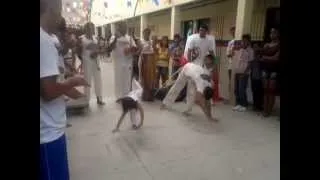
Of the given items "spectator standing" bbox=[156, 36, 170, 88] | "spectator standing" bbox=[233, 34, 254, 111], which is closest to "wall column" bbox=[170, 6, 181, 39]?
"spectator standing" bbox=[156, 36, 170, 88]

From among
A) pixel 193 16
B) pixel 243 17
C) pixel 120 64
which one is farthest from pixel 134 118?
pixel 243 17

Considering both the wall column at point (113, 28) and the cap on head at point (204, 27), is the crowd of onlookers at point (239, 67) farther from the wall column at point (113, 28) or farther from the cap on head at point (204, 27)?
the wall column at point (113, 28)

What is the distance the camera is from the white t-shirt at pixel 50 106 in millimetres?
503

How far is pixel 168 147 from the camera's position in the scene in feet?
6.68

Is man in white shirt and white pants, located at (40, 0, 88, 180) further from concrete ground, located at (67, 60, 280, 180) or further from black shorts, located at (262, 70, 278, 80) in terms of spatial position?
black shorts, located at (262, 70, 278, 80)

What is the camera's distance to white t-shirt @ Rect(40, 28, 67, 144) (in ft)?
1.65

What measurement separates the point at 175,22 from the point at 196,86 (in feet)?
2.45

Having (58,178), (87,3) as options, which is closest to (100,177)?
(58,178)

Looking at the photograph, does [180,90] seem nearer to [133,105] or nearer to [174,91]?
[174,91]

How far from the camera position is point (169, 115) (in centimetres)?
280

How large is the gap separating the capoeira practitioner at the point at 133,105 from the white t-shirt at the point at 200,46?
0.47 meters

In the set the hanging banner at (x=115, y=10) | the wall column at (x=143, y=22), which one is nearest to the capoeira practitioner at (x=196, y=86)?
the hanging banner at (x=115, y=10)
